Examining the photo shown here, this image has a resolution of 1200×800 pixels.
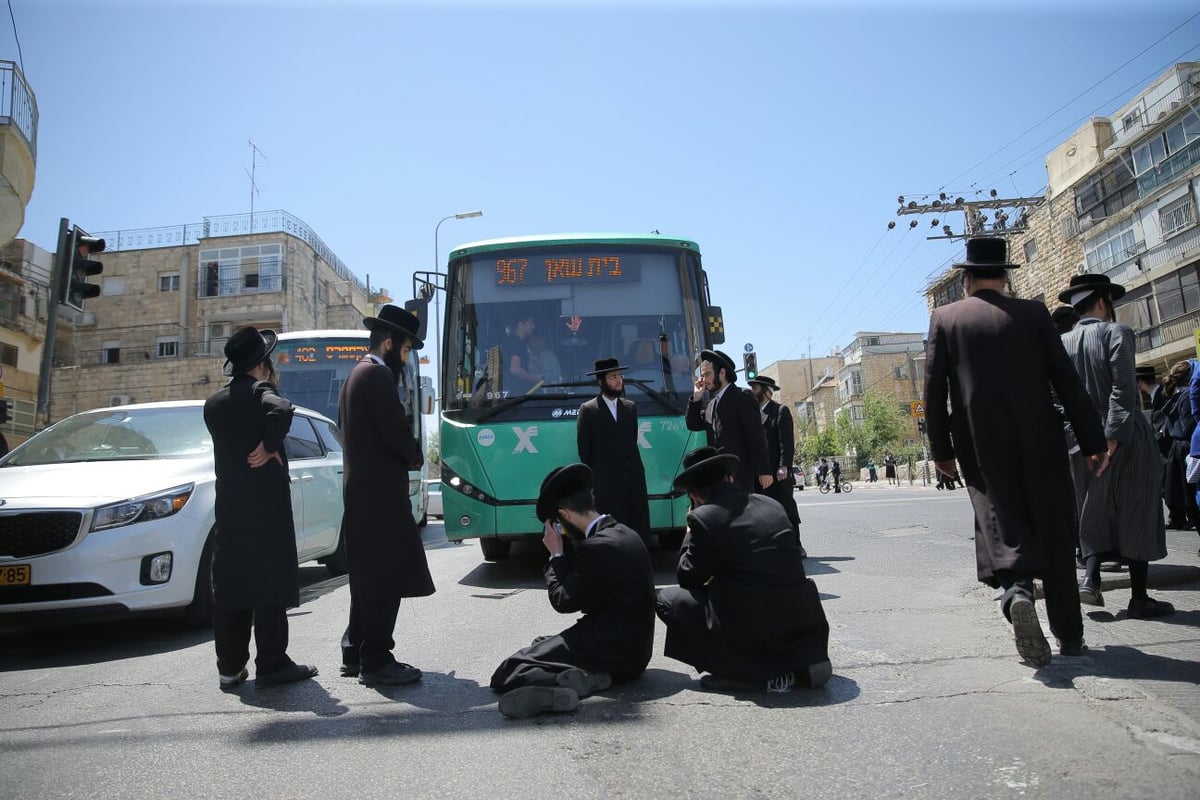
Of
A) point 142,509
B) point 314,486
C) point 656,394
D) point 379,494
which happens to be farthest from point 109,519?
point 656,394

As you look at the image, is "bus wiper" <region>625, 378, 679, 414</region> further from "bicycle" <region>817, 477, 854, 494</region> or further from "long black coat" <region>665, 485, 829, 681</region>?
"bicycle" <region>817, 477, 854, 494</region>

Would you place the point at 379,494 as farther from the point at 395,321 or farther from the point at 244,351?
the point at 244,351

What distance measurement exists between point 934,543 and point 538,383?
4986 millimetres

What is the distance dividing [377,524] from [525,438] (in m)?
3.54

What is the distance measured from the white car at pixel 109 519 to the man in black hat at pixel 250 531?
4.66 feet

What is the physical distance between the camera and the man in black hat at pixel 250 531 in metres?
4.48

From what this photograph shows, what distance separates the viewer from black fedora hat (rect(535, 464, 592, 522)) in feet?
13.6

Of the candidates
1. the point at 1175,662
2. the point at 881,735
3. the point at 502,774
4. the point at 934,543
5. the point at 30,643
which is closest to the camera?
the point at 502,774

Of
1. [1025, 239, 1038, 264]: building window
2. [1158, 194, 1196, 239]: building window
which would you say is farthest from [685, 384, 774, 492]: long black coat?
[1025, 239, 1038, 264]: building window

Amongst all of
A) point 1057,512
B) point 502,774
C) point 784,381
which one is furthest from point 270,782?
point 784,381

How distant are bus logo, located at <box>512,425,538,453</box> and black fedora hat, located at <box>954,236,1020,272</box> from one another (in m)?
4.52

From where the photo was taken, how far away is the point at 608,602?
4051 mm

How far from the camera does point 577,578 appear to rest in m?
4.02

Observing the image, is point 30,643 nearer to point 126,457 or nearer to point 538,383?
point 126,457
